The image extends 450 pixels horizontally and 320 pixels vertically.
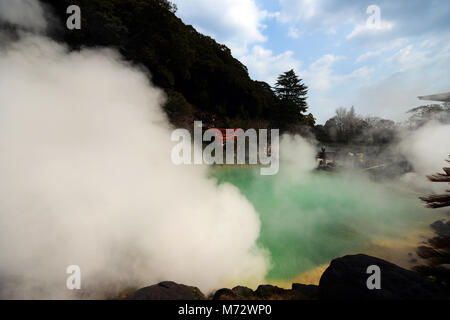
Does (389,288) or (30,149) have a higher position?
(30,149)

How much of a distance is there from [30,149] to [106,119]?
193 centimetres

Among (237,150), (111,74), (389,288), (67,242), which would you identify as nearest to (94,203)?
(67,242)

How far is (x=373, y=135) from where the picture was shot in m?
22.1

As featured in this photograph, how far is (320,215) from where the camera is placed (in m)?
7.89

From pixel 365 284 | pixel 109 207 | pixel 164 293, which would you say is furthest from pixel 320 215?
pixel 109 207

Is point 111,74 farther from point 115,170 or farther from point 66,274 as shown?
point 66,274

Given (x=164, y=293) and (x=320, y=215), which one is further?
(x=320, y=215)

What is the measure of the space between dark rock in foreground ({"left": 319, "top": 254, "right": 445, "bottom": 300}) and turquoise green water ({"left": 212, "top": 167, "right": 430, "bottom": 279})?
5.30ft

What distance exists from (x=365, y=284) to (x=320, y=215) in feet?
17.5

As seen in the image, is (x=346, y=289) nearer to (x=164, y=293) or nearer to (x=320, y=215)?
(x=164, y=293)

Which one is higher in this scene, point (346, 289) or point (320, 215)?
point (346, 289)

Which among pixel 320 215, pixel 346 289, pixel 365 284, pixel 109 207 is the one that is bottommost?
pixel 320 215

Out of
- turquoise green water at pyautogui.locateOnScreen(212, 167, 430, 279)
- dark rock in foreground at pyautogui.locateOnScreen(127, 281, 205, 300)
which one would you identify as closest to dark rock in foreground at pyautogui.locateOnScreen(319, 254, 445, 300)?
turquoise green water at pyautogui.locateOnScreen(212, 167, 430, 279)
